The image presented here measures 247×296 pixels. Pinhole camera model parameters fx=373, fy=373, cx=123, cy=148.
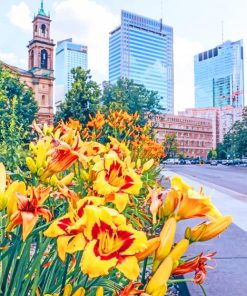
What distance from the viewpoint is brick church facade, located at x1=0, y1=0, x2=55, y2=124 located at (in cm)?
5841

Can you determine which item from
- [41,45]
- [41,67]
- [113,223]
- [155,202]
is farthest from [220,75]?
[113,223]

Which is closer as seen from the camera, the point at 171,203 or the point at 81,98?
the point at 171,203

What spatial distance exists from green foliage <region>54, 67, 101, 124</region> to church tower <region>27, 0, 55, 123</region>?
3874 centimetres

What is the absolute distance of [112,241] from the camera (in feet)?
2.34

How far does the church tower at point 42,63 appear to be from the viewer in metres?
58.4

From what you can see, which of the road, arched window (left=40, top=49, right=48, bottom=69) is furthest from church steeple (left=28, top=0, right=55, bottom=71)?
the road

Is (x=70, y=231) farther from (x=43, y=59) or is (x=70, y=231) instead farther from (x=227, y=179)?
(x=43, y=59)

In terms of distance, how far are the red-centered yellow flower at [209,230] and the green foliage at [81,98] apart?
18731 millimetres

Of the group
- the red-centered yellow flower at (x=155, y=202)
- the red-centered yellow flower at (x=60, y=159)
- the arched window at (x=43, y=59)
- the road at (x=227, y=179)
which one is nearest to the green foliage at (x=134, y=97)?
the road at (x=227, y=179)

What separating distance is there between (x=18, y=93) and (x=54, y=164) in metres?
37.6

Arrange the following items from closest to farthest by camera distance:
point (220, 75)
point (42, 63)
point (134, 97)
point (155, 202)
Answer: point (155, 202) < point (134, 97) < point (42, 63) < point (220, 75)

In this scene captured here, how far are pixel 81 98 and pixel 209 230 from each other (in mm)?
19378

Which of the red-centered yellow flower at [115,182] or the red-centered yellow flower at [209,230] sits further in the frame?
the red-centered yellow flower at [115,182]

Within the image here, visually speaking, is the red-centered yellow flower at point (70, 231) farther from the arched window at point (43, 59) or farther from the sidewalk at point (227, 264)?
the arched window at point (43, 59)
